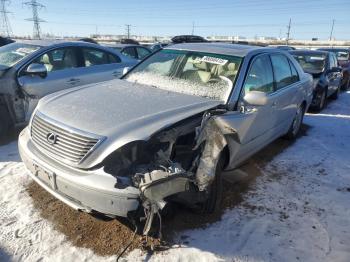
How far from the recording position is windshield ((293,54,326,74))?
9.09m

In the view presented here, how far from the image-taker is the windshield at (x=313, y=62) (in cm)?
909

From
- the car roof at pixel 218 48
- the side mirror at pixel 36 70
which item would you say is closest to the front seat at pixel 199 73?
the car roof at pixel 218 48

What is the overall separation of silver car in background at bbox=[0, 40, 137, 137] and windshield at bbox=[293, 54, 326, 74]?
547 centimetres

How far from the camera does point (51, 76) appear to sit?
554 centimetres

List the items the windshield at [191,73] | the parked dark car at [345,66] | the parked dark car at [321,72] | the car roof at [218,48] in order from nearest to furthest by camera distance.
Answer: the windshield at [191,73]
the car roof at [218,48]
the parked dark car at [321,72]
the parked dark car at [345,66]

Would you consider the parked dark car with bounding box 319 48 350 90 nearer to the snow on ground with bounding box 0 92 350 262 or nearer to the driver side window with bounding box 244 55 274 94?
the snow on ground with bounding box 0 92 350 262

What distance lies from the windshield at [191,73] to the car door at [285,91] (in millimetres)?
985

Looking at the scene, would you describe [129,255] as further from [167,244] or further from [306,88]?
[306,88]

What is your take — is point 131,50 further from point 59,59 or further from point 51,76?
point 51,76

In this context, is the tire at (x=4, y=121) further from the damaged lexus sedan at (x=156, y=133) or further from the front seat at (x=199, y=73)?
the front seat at (x=199, y=73)

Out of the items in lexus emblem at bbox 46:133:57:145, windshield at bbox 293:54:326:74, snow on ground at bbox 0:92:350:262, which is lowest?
snow on ground at bbox 0:92:350:262

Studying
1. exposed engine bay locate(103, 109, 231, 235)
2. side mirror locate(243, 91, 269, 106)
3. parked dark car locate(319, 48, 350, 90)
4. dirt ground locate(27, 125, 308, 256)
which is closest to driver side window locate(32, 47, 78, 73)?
dirt ground locate(27, 125, 308, 256)

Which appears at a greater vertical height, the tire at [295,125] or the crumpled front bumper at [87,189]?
the crumpled front bumper at [87,189]

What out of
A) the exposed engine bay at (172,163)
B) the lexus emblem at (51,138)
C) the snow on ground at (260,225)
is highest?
the lexus emblem at (51,138)
